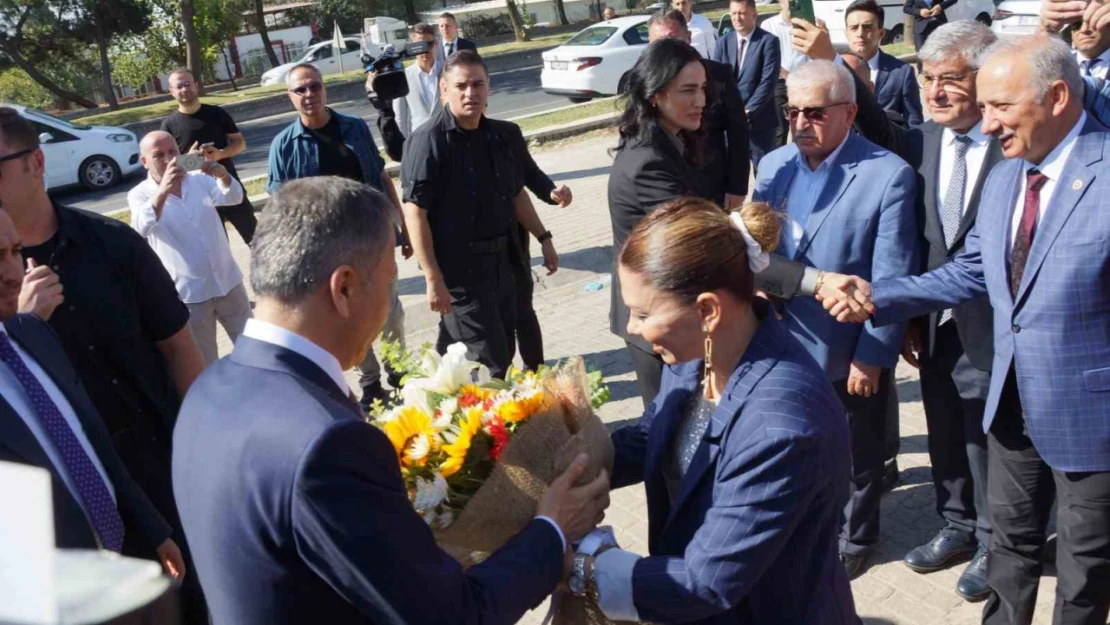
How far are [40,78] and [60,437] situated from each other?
112 feet

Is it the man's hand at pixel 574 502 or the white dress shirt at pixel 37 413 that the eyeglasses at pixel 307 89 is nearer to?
the white dress shirt at pixel 37 413

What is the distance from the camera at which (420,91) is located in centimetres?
859

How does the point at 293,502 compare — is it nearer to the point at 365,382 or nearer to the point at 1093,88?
the point at 1093,88

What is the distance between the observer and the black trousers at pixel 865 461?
3.89 m

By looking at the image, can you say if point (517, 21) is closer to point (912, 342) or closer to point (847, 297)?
A: point (912, 342)

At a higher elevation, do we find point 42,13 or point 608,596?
point 42,13

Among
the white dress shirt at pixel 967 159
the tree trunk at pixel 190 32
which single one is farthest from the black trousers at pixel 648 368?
the tree trunk at pixel 190 32

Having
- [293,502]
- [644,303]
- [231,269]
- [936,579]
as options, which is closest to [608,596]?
[644,303]

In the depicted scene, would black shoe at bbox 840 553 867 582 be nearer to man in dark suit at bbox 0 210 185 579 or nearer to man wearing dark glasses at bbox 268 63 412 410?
man in dark suit at bbox 0 210 185 579

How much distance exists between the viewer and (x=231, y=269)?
18.0 ft

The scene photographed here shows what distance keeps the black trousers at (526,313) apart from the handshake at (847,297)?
2.39 meters

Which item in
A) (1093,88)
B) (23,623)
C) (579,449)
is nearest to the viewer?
(23,623)

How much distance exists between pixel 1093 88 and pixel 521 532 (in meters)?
3.23

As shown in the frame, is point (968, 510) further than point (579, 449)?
Yes
